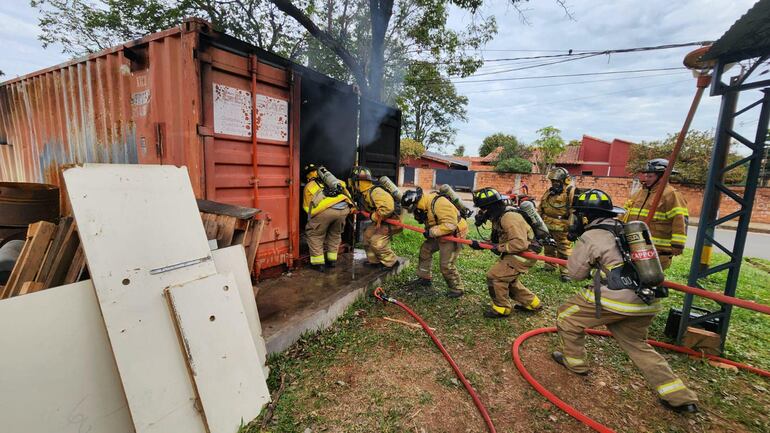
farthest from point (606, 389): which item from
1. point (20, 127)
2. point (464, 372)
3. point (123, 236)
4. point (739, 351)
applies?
point (20, 127)

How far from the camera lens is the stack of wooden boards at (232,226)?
2705mm

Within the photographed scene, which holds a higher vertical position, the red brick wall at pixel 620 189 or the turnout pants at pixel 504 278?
the red brick wall at pixel 620 189

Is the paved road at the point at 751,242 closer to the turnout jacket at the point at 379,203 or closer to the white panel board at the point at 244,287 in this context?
the turnout jacket at the point at 379,203

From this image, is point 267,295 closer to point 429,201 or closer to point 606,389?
point 429,201

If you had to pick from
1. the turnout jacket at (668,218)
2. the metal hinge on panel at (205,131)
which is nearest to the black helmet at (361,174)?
the metal hinge on panel at (205,131)

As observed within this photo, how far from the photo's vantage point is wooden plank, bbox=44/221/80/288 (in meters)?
1.95

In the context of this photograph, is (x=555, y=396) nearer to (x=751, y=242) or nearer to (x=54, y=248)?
(x=54, y=248)

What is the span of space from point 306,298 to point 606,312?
9.37ft

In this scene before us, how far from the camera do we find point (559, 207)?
577cm

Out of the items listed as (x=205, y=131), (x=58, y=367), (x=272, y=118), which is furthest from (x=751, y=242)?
(x=58, y=367)

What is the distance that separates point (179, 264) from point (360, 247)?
418 centimetres

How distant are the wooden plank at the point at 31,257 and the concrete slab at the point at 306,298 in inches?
61.1

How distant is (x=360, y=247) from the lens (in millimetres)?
6121

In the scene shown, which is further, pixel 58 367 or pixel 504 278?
pixel 504 278
